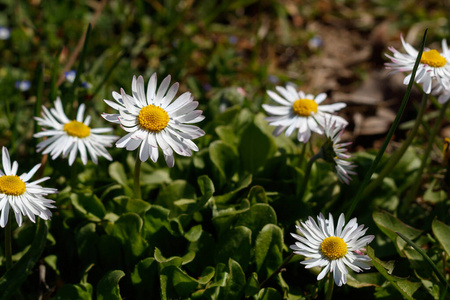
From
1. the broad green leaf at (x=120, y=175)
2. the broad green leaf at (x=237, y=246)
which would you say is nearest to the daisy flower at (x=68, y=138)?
the broad green leaf at (x=120, y=175)

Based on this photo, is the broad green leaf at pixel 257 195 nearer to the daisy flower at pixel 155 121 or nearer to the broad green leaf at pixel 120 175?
the daisy flower at pixel 155 121

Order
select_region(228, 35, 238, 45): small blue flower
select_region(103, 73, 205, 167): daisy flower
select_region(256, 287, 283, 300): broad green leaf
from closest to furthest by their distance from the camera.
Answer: select_region(103, 73, 205, 167): daisy flower → select_region(256, 287, 283, 300): broad green leaf → select_region(228, 35, 238, 45): small blue flower

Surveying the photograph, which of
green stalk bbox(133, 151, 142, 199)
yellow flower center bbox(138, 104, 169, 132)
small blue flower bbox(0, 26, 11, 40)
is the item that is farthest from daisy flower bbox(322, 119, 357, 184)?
small blue flower bbox(0, 26, 11, 40)

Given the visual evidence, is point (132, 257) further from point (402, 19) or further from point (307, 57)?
point (402, 19)

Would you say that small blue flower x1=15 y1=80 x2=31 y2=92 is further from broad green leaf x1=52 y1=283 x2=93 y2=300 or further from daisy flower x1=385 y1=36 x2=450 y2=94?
daisy flower x1=385 y1=36 x2=450 y2=94

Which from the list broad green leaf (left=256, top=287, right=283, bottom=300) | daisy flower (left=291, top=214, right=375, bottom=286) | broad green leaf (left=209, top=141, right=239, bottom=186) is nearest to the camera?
daisy flower (left=291, top=214, right=375, bottom=286)

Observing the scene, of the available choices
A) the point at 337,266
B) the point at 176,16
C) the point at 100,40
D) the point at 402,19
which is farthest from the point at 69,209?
the point at 402,19
